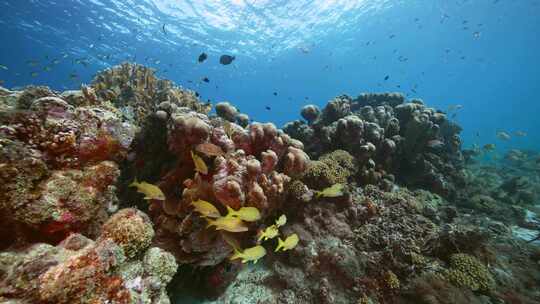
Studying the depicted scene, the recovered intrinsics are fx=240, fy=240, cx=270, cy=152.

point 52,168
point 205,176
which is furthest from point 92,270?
point 205,176

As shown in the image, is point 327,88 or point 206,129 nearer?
point 206,129

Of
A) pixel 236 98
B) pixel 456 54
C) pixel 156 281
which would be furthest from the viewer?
pixel 236 98

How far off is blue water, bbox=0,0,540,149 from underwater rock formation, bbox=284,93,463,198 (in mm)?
5304

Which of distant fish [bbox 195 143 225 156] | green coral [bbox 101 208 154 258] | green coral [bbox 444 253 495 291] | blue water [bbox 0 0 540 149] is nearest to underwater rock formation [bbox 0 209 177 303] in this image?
green coral [bbox 101 208 154 258]

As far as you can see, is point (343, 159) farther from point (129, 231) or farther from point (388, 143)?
point (129, 231)

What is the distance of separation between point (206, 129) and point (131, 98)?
602cm

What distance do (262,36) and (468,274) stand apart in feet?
110

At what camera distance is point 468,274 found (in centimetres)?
420

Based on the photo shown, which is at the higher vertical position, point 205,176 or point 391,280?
point 205,176

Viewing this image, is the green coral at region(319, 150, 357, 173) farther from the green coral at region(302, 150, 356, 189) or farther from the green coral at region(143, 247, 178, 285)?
the green coral at region(143, 247, 178, 285)

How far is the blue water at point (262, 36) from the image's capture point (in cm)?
2380

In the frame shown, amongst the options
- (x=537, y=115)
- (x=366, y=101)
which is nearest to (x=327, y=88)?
(x=366, y=101)

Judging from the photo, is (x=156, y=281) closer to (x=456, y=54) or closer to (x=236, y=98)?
(x=456, y=54)

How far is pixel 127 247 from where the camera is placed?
285cm
